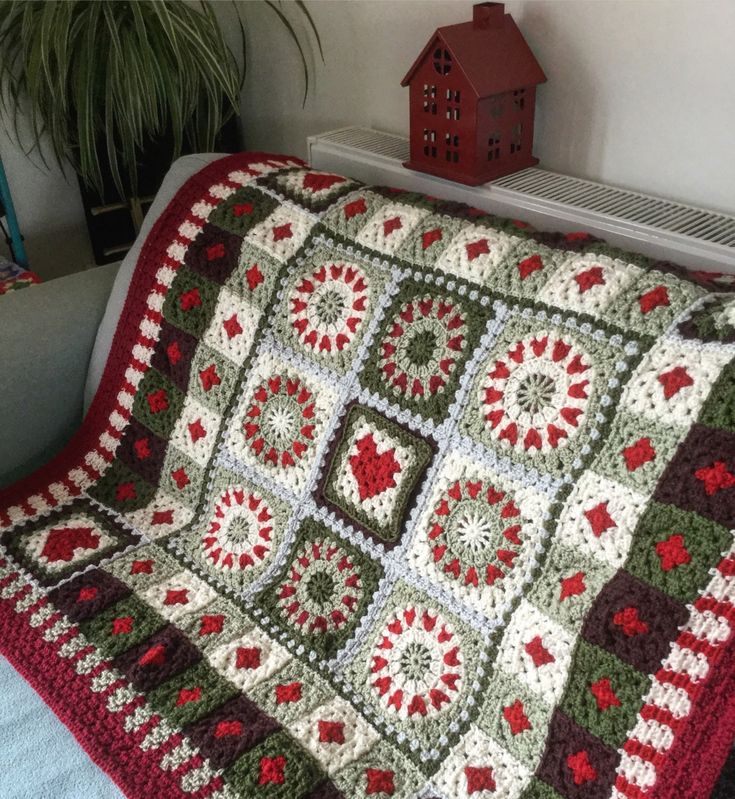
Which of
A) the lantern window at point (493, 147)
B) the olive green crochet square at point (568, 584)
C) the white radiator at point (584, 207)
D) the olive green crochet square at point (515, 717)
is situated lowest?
the olive green crochet square at point (515, 717)

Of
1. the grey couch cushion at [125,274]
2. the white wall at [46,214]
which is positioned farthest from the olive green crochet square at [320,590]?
the white wall at [46,214]

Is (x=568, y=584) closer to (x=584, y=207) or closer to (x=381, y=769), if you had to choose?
(x=381, y=769)

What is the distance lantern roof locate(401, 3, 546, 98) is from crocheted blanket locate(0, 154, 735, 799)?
0.64 feet

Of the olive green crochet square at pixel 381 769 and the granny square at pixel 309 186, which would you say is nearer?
the olive green crochet square at pixel 381 769

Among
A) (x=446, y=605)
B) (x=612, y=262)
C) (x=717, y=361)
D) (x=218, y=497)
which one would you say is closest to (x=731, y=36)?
(x=612, y=262)

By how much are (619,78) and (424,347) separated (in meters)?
0.52

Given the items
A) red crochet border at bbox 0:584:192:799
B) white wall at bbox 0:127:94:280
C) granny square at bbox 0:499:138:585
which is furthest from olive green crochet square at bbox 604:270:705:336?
white wall at bbox 0:127:94:280

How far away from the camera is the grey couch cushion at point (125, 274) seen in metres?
1.47

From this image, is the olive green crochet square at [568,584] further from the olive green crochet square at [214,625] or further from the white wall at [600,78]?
the white wall at [600,78]

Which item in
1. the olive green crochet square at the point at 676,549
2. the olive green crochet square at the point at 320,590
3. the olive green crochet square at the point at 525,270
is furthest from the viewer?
the olive green crochet square at the point at 320,590

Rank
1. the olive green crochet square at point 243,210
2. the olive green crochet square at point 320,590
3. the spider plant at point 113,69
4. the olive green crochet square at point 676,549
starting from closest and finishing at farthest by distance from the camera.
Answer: the olive green crochet square at point 676,549 < the olive green crochet square at point 320,590 < the olive green crochet square at point 243,210 < the spider plant at point 113,69

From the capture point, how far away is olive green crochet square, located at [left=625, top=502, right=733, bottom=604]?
789mm

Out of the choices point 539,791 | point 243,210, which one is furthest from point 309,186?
point 539,791

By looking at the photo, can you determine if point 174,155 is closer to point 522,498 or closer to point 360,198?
point 360,198
